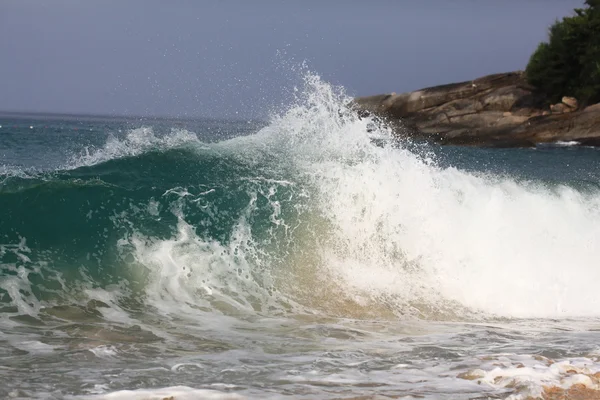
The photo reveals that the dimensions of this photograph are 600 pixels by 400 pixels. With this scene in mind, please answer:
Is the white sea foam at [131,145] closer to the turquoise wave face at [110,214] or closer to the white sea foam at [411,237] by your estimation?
the turquoise wave face at [110,214]

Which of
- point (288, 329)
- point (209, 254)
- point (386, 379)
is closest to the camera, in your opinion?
point (386, 379)

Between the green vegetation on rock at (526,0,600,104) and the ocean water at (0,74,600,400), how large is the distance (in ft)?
101

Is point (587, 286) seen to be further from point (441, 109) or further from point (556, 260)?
point (441, 109)

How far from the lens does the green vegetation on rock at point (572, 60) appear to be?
4047 cm

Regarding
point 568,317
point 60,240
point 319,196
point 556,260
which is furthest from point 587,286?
point 60,240

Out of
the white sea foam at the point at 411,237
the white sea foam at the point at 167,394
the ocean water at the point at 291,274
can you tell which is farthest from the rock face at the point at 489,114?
the white sea foam at the point at 167,394

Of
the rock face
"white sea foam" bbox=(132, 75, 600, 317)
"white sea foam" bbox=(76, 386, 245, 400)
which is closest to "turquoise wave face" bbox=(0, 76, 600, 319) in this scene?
"white sea foam" bbox=(132, 75, 600, 317)

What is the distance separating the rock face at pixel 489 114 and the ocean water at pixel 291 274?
26606 mm

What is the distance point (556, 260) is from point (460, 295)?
225cm

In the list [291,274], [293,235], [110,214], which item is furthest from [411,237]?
[110,214]

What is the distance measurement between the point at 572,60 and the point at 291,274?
39444mm

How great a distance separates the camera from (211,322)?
6.69m

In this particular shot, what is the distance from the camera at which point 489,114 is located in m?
41.3

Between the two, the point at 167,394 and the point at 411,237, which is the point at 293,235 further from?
the point at 167,394
